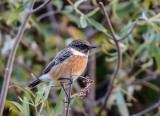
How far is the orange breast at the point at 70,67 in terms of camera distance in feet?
10.6

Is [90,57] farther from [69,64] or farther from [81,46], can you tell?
[69,64]

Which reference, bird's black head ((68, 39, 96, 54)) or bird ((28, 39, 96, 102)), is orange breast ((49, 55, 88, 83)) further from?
bird's black head ((68, 39, 96, 54))

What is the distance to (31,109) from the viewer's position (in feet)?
17.1

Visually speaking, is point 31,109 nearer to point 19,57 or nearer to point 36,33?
point 19,57

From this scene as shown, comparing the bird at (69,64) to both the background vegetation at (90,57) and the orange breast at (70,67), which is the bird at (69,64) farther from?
the background vegetation at (90,57)

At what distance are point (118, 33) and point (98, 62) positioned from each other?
2.43 metres

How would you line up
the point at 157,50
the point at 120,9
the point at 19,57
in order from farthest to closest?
1. the point at 19,57
2. the point at 120,9
3. the point at 157,50

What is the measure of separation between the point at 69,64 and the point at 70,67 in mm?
44

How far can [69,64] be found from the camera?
327 centimetres

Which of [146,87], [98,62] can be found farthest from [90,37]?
[146,87]

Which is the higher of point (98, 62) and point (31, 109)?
point (98, 62)

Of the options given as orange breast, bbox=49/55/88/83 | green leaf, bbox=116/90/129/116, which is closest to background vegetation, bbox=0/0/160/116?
green leaf, bbox=116/90/129/116

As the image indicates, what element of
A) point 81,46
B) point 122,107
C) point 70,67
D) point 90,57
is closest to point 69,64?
point 70,67

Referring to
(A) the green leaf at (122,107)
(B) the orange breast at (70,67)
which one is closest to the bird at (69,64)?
(B) the orange breast at (70,67)
